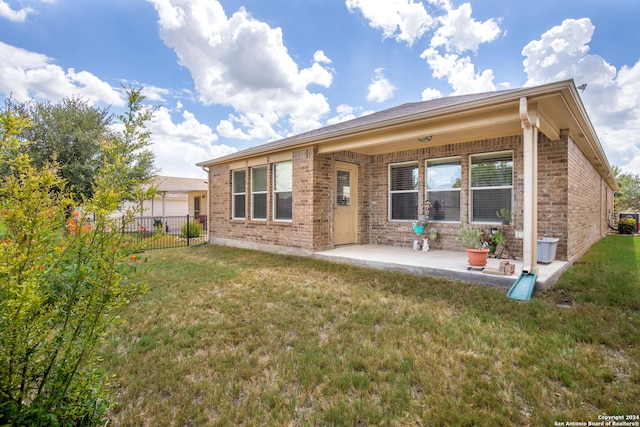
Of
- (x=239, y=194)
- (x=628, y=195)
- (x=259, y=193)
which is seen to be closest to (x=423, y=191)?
(x=259, y=193)

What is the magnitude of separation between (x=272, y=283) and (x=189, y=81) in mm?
10245

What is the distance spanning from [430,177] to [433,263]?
2728 millimetres

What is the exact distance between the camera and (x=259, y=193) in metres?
8.94

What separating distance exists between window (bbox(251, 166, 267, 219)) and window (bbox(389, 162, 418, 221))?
137 inches

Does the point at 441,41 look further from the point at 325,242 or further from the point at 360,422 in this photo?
the point at 360,422

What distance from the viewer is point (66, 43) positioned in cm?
862

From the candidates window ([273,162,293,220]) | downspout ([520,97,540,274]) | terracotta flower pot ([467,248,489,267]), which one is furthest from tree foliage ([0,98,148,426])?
window ([273,162,293,220])

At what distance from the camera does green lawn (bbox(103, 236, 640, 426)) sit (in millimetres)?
2043

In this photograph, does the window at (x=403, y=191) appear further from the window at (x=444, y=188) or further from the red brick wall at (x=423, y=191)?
the window at (x=444, y=188)

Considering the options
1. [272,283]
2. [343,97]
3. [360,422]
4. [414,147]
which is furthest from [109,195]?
[343,97]

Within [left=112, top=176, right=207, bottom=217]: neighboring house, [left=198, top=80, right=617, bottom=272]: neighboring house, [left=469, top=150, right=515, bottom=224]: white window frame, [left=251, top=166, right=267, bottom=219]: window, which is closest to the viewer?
[left=198, top=80, right=617, bottom=272]: neighboring house

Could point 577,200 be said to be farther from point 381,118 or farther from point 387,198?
point 381,118

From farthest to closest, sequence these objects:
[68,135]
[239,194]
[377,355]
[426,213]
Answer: [68,135] → [239,194] → [426,213] → [377,355]

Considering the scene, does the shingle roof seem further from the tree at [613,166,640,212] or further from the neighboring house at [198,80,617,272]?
the tree at [613,166,640,212]
